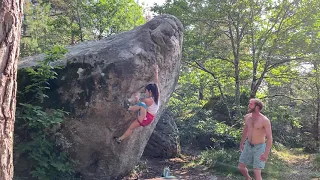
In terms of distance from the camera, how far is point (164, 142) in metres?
10.8

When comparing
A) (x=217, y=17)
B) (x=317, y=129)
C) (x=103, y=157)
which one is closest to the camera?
(x=103, y=157)

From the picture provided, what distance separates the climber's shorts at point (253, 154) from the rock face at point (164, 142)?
486 centimetres

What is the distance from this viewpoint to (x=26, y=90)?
20.6 feet

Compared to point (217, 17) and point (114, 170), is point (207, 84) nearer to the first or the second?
point (217, 17)

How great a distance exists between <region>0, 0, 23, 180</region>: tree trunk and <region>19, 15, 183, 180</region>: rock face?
129 inches

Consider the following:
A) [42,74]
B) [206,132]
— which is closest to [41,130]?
[42,74]

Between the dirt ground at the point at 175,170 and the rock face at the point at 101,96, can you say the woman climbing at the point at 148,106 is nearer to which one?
the rock face at the point at 101,96

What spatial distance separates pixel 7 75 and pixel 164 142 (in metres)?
8.14

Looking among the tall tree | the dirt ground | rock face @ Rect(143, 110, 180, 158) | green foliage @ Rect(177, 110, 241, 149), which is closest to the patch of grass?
the dirt ground

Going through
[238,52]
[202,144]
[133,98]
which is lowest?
[202,144]

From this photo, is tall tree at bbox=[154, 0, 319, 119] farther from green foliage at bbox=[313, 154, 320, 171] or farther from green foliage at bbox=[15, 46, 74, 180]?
green foliage at bbox=[15, 46, 74, 180]

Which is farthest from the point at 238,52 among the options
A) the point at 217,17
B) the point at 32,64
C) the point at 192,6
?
the point at 32,64

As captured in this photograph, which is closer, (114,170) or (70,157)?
(70,157)

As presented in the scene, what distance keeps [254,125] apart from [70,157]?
373 centimetres
